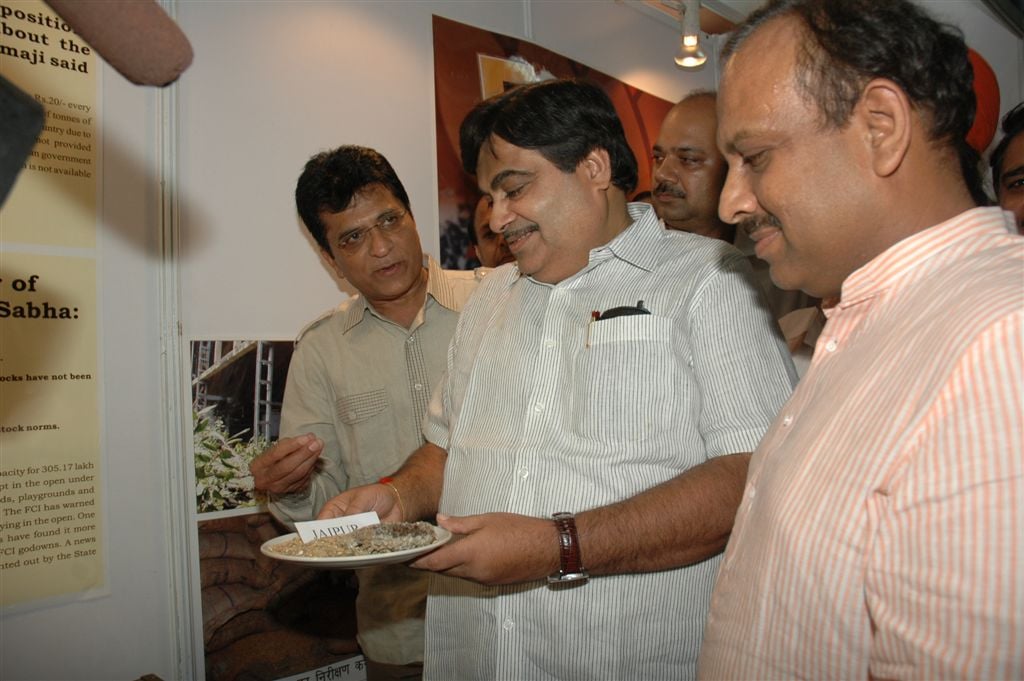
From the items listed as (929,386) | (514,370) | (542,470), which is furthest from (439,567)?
(929,386)

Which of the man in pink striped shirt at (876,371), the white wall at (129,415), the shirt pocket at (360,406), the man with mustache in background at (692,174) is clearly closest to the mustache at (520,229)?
the man in pink striped shirt at (876,371)

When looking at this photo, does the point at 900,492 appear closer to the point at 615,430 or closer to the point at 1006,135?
the point at 615,430

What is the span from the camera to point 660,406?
4.98ft

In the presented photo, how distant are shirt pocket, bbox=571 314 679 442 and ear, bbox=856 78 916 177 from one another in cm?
63

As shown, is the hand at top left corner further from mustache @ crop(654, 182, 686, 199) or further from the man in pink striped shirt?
mustache @ crop(654, 182, 686, 199)

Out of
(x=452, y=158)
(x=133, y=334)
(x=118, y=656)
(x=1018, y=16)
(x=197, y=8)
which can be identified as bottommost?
(x=118, y=656)

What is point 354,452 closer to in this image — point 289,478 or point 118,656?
point 289,478

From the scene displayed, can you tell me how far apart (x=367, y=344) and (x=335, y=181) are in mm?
573

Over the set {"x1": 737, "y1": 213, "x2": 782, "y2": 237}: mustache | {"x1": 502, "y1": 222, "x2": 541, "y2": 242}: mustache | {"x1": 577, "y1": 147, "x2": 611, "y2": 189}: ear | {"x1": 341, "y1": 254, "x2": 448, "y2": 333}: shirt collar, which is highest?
{"x1": 577, "y1": 147, "x2": 611, "y2": 189}: ear

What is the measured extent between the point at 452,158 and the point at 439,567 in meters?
2.37

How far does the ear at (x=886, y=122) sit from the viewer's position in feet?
3.14

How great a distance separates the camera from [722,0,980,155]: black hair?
98cm

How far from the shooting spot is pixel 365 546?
138cm

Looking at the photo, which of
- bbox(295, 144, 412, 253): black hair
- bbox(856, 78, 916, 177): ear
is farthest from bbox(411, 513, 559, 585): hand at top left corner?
bbox(295, 144, 412, 253): black hair
